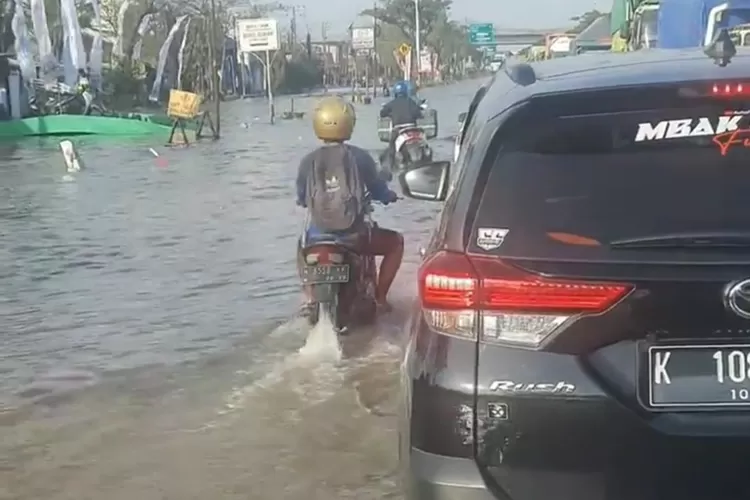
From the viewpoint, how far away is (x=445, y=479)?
316cm

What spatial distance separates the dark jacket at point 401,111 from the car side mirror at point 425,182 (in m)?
12.1

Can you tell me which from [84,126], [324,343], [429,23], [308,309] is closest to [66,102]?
[84,126]

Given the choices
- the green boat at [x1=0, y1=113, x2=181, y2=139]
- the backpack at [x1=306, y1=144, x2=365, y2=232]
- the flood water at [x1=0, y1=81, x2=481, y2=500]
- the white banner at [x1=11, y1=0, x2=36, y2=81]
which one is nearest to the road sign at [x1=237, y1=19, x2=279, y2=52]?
the green boat at [x1=0, y1=113, x2=181, y2=139]

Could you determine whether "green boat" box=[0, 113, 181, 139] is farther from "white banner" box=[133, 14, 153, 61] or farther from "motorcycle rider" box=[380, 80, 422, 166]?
"white banner" box=[133, 14, 153, 61]

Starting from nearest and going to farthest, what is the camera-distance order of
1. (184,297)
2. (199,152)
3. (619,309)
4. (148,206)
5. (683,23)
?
(619,309) < (184,297) < (148,206) < (683,23) < (199,152)

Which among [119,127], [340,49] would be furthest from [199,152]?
[340,49]

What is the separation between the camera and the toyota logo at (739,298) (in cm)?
297

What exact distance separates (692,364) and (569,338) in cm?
28

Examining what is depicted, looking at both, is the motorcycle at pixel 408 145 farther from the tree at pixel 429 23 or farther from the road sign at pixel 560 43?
the tree at pixel 429 23

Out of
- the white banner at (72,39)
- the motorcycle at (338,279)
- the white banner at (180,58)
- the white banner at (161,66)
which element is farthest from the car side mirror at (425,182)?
the white banner at (180,58)

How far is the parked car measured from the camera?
301 centimetres

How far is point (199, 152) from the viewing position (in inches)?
1144

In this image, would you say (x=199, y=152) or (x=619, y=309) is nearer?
(x=619, y=309)

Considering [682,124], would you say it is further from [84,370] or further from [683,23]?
[683,23]
